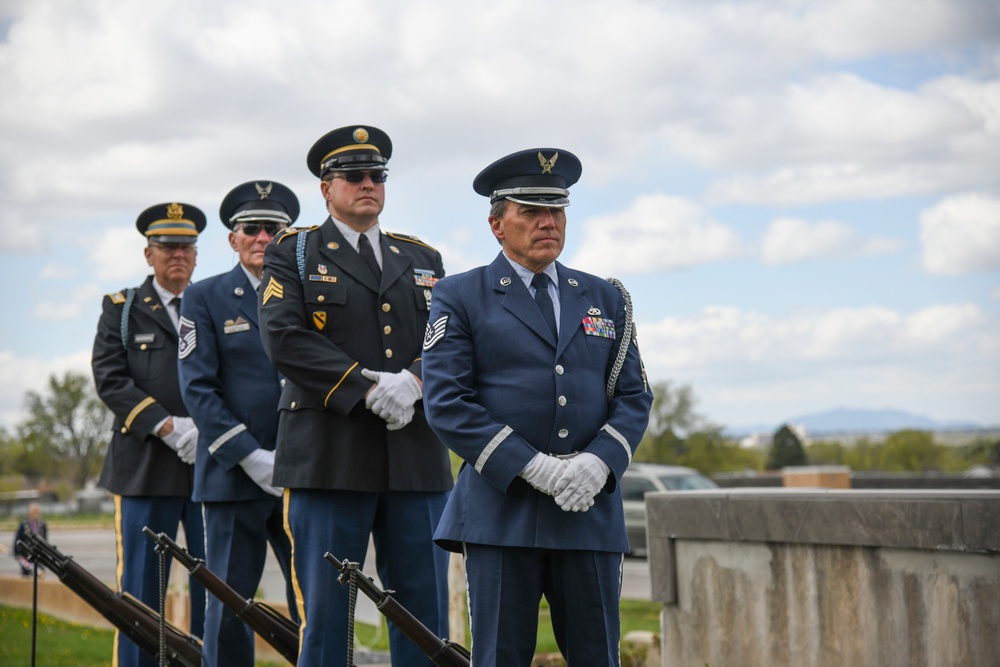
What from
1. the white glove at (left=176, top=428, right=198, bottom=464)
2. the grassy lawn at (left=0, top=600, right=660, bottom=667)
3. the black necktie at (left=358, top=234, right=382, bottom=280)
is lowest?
the grassy lawn at (left=0, top=600, right=660, bottom=667)

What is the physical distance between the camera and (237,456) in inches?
230

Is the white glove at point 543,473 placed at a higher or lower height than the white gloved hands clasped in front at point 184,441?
lower

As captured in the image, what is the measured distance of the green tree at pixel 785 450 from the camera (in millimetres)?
35562

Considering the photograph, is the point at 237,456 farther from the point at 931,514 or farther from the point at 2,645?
the point at 2,645

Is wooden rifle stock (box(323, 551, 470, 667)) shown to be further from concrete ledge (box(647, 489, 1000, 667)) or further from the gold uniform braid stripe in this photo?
the gold uniform braid stripe

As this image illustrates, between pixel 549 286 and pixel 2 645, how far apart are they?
305 inches

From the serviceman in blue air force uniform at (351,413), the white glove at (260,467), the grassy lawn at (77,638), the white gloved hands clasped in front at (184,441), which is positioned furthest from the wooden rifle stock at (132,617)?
the grassy lawn at (77,638)

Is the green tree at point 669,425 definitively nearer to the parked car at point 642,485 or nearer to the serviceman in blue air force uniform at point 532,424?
the parked car at point 642,485

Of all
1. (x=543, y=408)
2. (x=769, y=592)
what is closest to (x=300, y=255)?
(x=543, y=408)

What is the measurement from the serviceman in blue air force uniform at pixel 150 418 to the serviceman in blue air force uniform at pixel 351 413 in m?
1.71

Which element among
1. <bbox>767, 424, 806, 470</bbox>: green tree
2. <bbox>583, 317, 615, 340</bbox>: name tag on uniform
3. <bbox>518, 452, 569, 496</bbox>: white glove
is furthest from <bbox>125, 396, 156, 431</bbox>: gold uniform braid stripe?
<bbox>767, 424, 806, 470</bbox>: green tree

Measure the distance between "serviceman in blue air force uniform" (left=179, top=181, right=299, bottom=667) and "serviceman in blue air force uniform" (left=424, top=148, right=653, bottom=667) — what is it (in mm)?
1940

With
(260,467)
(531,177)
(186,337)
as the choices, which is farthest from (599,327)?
(186,337)

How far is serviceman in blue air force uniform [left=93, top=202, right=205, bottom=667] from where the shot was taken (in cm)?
670
